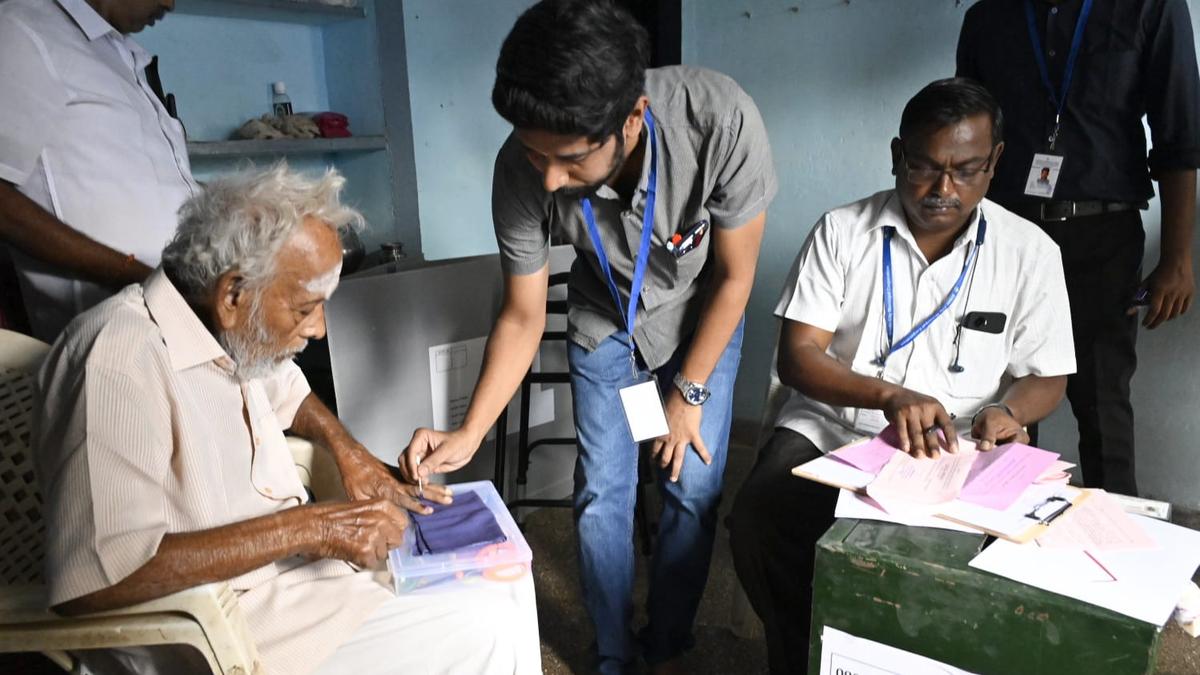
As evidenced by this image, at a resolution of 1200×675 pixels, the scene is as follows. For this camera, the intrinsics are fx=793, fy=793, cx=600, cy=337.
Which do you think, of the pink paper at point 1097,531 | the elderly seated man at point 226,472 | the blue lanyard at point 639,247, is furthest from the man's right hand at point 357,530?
the pink paper at point 1097,531

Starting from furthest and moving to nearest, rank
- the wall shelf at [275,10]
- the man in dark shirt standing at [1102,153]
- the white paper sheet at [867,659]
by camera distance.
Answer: the wall shelf at [275,10]
the man in dark shirt standing at [1102,153]
the white paper sheet at [867,659]

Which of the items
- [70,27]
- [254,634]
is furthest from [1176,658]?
[70,27]

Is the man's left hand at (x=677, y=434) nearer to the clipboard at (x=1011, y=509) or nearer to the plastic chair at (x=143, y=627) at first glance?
the clipboard at (x=1011, y=509)

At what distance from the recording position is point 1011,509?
3.99 feet

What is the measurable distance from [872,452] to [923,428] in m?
0.10

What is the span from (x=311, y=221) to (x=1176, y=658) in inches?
88.0

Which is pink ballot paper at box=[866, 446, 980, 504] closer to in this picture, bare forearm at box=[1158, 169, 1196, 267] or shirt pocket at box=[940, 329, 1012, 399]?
shirt pocket at box=[940, 329, 1012, 399]

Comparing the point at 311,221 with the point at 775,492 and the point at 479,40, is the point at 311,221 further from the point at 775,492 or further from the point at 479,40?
the point at 479,40

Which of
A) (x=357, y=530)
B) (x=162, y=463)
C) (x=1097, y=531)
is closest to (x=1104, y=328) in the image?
(x=1097, y=531)

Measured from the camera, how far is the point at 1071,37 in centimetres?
202

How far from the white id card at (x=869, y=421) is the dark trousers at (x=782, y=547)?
0.14 metres

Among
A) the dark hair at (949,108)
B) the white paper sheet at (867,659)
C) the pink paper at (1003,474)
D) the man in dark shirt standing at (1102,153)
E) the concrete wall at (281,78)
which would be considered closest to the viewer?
the white paper sheet at (867,659)

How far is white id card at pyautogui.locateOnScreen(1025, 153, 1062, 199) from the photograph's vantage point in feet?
6.68

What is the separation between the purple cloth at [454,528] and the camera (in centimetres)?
137
